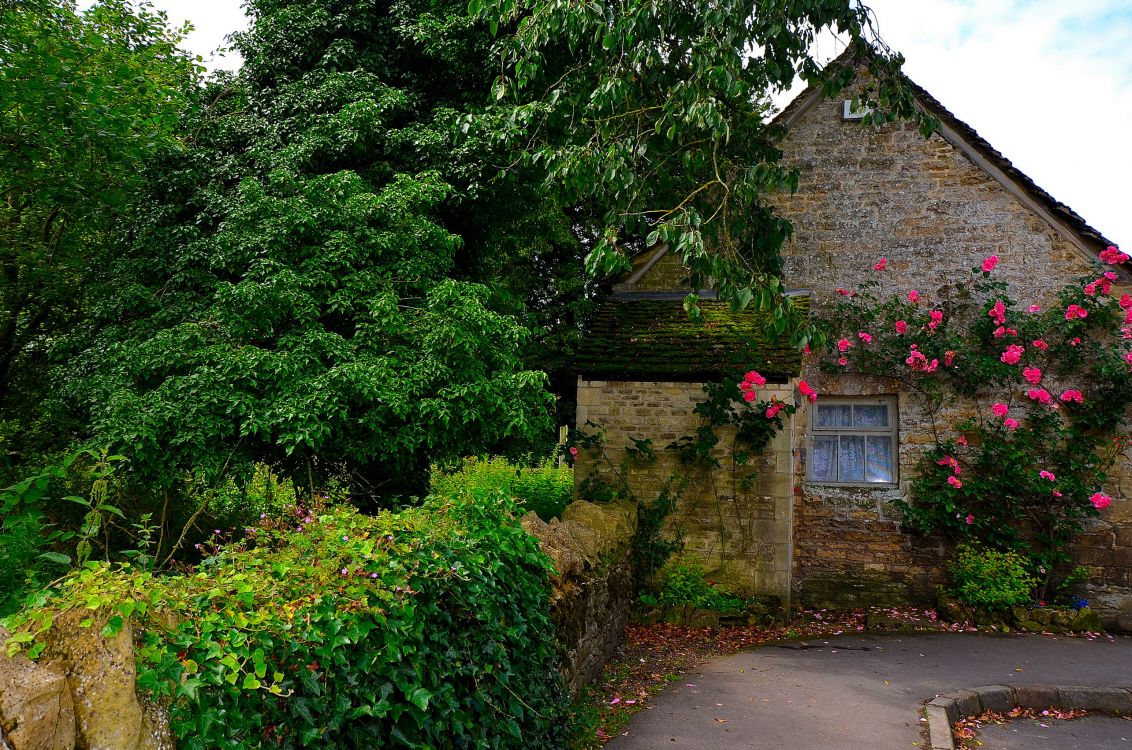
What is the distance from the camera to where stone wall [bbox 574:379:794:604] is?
9.93 metres

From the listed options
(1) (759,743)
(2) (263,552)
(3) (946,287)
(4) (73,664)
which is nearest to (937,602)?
(3) (946,287)

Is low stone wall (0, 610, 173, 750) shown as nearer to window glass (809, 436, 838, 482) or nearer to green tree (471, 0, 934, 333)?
green tree (471, 0, 934, 333)

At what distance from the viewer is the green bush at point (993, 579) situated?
31.8 feet

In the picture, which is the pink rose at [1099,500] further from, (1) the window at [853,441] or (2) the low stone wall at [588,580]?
(2) the low stone wall at [588,580]

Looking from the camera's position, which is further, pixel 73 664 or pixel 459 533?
pixel 459 533

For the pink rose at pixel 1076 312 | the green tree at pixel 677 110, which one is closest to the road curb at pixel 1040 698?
the green tree at pixel 677 110

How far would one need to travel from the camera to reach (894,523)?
1069 centimetres

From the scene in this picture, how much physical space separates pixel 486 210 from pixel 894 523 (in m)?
7.05

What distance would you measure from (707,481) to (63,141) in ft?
29.6

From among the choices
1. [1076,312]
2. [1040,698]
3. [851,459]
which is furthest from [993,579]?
[1076,312]

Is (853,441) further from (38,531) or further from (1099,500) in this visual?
(38,531)

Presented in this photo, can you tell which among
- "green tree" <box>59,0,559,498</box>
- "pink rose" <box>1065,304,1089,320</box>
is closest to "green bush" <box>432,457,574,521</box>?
"green tree" <box>59,0,559,498</box>

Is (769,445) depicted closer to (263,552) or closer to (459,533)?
(459,533)

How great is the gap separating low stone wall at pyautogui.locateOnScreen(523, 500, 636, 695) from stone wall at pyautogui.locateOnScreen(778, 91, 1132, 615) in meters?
3.27
